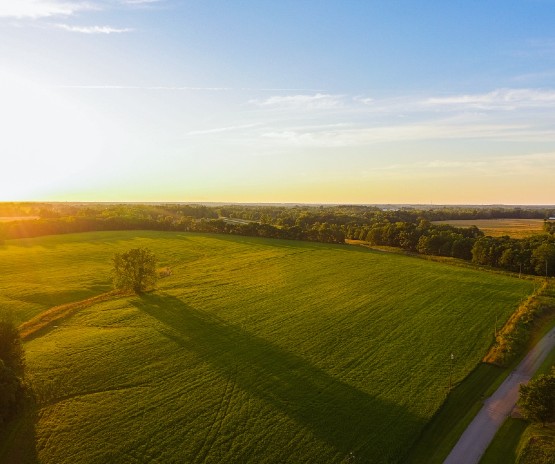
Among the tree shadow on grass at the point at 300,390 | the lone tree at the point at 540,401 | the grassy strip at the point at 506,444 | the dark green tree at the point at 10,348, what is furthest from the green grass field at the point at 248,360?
the lone tree at the point at 540,401

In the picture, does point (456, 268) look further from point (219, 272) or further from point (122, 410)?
point (122, 410)

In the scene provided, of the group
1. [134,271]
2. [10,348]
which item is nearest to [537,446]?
[10,348]

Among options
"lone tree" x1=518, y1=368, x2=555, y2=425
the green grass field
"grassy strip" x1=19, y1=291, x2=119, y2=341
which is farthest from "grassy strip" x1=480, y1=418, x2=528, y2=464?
"grassy strip" x1=19, y1=291, x2=119, y2=341

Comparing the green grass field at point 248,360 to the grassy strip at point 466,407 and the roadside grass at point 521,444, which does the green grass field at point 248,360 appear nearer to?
the grassy strip at point 466,407

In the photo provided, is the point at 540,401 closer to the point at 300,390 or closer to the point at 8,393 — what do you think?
the point at 300,390

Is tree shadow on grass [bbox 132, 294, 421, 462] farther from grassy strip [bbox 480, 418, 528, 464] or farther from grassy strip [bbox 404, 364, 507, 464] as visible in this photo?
grassy strip [bbox 480, 418, 528, 464]

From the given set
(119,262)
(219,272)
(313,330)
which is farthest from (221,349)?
(219,272)
